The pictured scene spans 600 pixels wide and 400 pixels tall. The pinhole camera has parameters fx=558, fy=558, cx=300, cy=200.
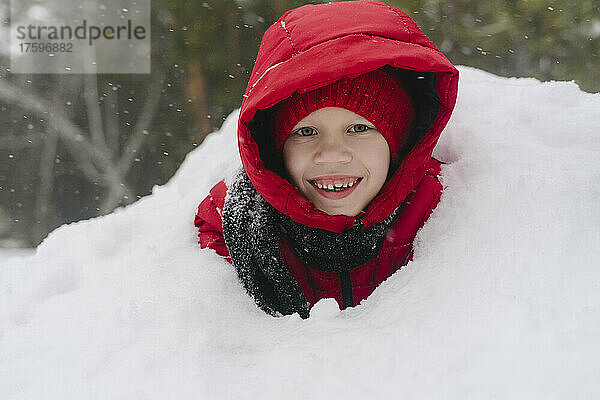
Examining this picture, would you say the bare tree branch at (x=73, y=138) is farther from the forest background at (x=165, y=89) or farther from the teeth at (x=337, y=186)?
the teeth at (x=337, y=186)

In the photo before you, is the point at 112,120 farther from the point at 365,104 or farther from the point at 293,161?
the point at 365,104

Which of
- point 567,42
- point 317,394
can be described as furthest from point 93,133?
point 317,394

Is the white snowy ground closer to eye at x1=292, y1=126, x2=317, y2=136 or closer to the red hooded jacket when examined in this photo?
the red hooded jacket

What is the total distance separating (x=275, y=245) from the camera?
1.34 m

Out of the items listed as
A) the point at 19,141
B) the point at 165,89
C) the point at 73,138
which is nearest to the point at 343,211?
the point at 165,89

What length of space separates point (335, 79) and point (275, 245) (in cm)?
43

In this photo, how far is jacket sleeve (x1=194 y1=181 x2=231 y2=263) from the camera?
1452mm

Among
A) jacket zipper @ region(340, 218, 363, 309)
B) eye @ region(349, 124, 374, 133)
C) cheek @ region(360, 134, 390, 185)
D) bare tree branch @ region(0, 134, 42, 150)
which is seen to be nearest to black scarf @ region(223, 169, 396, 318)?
jacket zipper @ region(340, 218, 363, 309)

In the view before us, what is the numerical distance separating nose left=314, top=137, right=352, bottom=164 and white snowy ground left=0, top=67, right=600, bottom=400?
0.23m

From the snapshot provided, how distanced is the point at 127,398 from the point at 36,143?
8036mm

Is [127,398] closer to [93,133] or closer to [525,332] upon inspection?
[525,332]

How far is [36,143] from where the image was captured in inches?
315

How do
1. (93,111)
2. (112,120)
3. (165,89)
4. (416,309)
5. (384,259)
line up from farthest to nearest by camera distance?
(112,120) → (93,111) → (165,89) → (384,259) → (416,309)

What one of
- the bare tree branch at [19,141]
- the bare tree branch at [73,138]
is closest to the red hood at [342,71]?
the bare tree branch at [73,138]
